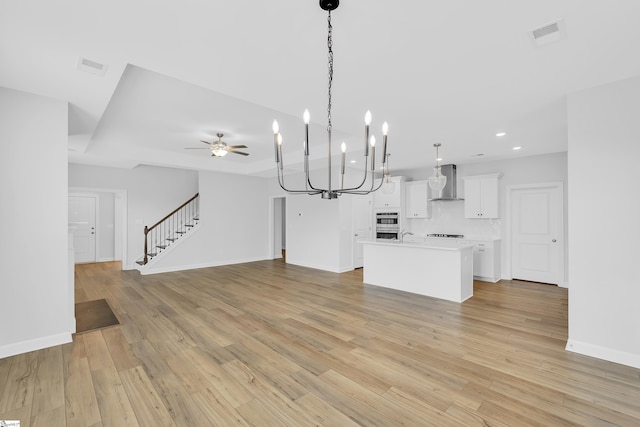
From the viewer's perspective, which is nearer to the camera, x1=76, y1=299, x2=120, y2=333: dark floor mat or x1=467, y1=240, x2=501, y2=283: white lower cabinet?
x1=76, y1=299, x2=120, y2=333: dark floor mat

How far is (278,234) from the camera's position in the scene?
33.1 ft

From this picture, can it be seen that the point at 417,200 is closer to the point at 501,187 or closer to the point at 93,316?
the point at 501,187

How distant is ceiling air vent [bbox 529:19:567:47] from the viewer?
1967 millimetres

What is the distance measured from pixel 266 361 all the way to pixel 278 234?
24.4 feet

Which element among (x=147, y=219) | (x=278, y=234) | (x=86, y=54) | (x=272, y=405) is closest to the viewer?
(x=272, y=405)

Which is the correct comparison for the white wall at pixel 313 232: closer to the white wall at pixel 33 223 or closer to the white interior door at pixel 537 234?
the white interior door at pixel 537 234

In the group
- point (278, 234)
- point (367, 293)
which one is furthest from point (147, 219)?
point (367, 293)

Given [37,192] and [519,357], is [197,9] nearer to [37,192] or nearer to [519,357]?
[37,192]

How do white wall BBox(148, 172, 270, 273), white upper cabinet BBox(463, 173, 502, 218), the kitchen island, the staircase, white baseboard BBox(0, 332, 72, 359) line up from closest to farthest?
white baseboard BBox(0, 332, 72, 359) < the kitchen island < white upper cabinet BBox(463, 173, 502, 218) < white wall BBox(148, 172, 270, 273) < the staircase

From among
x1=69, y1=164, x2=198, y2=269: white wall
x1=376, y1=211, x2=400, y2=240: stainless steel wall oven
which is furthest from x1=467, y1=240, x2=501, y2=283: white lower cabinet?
x1=69, y1=164, x2=198, y2=269: white wall

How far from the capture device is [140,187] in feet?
26.4

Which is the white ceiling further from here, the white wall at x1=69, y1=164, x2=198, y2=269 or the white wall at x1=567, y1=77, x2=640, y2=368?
the white wall at x1=69, y1=164, x2=198, y2=269

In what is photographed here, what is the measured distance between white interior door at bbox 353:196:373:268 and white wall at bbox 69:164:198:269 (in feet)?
17.1

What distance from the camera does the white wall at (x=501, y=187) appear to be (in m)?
5.87
